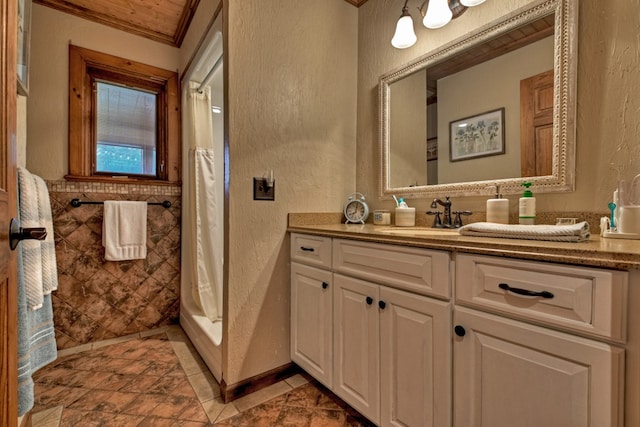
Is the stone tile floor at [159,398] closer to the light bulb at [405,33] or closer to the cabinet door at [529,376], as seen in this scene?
the cabinet door at [529,376]

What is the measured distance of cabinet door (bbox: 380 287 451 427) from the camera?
0.94m

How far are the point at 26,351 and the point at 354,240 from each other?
1.20 meters

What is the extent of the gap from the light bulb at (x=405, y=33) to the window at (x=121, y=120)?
1885mm

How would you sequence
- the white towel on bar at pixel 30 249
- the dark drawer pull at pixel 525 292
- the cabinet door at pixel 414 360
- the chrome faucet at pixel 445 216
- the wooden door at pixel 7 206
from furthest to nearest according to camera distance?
the chrome faucet at pixel 445 216
the white towel on bar at pixel 30 249
the cabinet door at pixel 414 360
the dark drawer pull at pixel 525 292
the wooden door at pixel 7 206

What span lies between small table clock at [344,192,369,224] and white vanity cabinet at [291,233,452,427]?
0.43 m

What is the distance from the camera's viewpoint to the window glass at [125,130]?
2.23 metres

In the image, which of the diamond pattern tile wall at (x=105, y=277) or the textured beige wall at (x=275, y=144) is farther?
the diamond pattern tile wall at (x=105, y=277)

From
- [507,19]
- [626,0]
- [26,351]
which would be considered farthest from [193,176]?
[626,0]

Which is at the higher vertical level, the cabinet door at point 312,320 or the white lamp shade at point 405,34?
the white lamp shade at point 405,34

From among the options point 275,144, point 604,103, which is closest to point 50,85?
point 275,144

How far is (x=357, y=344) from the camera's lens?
1.25 meters

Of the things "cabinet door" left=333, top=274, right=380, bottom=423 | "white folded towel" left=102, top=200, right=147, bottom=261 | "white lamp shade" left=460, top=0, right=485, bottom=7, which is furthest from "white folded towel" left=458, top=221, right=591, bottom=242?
"white folded towel" left=102, top=200, right=147, bottom=261

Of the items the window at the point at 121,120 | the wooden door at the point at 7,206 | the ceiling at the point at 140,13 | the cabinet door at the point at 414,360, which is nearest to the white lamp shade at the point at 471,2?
the cabinet door at the point at 414,360

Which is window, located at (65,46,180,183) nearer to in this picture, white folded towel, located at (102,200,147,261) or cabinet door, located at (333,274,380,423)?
white folded towel, located at (102,200,147,261)
